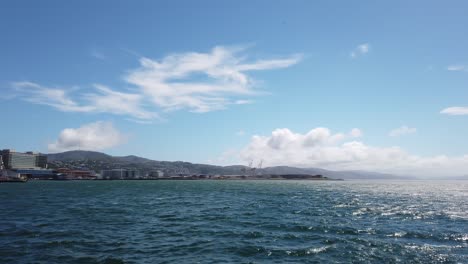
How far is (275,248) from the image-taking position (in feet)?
A: 107

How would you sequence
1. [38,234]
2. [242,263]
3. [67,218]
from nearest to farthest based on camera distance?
[242,263] → [38,234] → [67,218]

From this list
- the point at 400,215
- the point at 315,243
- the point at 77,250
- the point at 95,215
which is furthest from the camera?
the point at 400,215

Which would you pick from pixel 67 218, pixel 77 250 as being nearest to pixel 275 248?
pixel 77 250

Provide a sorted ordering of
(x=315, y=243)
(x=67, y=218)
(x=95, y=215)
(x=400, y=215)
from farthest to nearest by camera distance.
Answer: (x=400, y=215) → (x=95, y=215) → (x=67, y=218) → (x=315, y=243)

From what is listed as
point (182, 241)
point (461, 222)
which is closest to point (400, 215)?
point (461, 222)

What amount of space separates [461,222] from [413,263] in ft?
94.4

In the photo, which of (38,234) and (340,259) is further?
(38,234)

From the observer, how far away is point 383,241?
3606cm

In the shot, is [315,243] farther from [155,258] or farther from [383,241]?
[155,258]

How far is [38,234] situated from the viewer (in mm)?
37375

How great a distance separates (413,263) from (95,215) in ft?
137

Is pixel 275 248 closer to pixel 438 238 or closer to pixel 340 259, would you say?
pixel 340 259

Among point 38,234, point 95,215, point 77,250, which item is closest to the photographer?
point 77,250

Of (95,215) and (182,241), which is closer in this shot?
(182,241)
